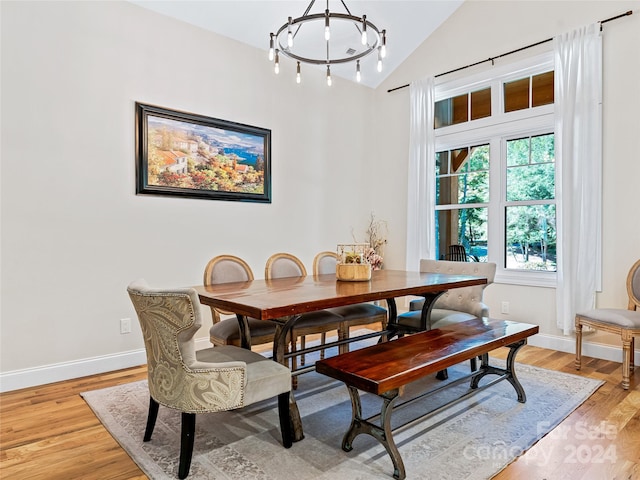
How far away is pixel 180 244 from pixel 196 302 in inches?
91.3

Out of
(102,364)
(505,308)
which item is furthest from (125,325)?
(505,308)

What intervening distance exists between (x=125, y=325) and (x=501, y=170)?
4052mm

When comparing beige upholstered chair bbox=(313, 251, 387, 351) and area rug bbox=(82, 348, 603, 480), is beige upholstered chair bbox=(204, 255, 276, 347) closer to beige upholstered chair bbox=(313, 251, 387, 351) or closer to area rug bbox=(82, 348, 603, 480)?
area rug bbox=(82, 348, 603, 480)

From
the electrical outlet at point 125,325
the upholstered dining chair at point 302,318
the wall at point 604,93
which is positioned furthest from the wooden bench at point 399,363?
the electrical outlet at point 125,325

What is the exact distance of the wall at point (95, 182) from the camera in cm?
304

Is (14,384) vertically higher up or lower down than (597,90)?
lower down

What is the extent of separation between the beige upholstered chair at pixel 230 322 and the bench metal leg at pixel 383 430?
87 cm

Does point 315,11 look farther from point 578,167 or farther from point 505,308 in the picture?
point 505,308

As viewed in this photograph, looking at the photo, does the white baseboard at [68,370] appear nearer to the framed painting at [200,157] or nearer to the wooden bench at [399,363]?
the framed painting at [200,157]

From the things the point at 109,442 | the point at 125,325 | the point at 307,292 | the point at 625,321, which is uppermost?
the point at 307,292

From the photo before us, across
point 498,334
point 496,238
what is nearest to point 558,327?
point 496,238

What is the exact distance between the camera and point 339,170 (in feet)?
17.3

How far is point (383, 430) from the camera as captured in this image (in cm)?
191

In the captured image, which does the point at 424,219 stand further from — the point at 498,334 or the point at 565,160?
the point at 498,334
